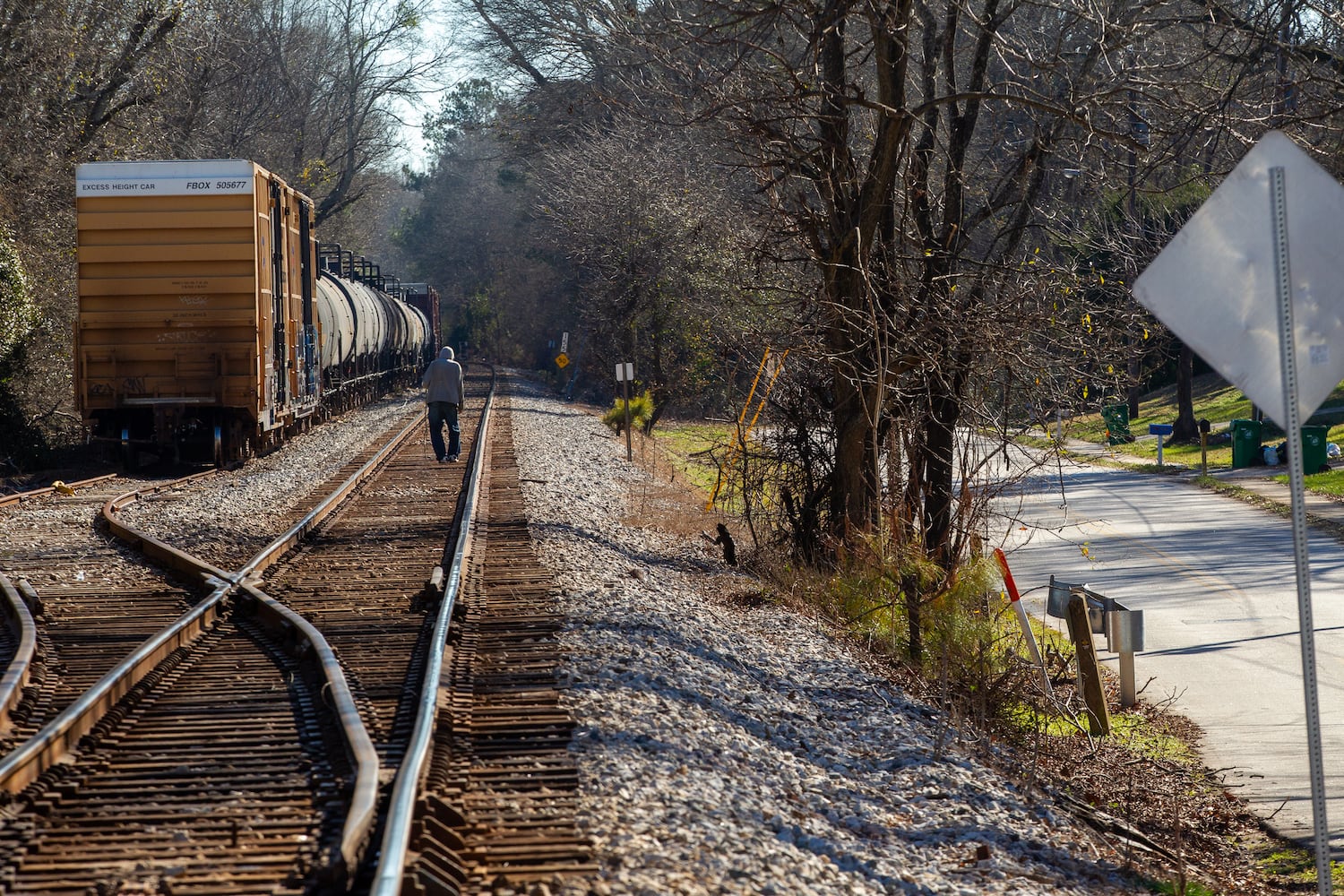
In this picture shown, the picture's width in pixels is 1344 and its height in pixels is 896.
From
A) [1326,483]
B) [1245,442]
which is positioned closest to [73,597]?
[1326,483]

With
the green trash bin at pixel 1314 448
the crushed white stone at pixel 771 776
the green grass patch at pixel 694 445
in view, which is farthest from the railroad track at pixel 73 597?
the green trash bin at pixel 1314 448

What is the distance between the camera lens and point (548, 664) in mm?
→ 7520

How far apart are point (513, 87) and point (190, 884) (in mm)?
46756

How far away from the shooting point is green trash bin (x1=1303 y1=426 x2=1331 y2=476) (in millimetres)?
26250

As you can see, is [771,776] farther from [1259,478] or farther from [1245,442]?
[1245,442]

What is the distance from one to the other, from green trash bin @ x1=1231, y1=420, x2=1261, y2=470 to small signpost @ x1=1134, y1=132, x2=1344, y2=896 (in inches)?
1061

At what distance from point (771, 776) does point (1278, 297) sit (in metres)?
3.02

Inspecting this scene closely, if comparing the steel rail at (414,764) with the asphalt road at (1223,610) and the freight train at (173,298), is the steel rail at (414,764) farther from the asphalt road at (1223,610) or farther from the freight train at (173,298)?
the freight train at (173,298)

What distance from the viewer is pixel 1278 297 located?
4.54m

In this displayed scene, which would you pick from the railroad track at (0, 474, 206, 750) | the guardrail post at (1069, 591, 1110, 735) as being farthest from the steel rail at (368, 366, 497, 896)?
the guardrail post at (1069, 591, 1110, 735)

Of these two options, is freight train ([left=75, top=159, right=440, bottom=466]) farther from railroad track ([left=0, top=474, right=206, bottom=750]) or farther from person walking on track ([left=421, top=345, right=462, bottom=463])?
railroad track ([left=0, top=474, right=206, bottom=750])

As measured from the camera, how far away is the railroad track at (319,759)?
15.0 feet

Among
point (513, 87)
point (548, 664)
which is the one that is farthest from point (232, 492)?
point (513, 87)

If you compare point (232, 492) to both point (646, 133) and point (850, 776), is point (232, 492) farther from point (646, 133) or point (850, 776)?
point (646, 133)
